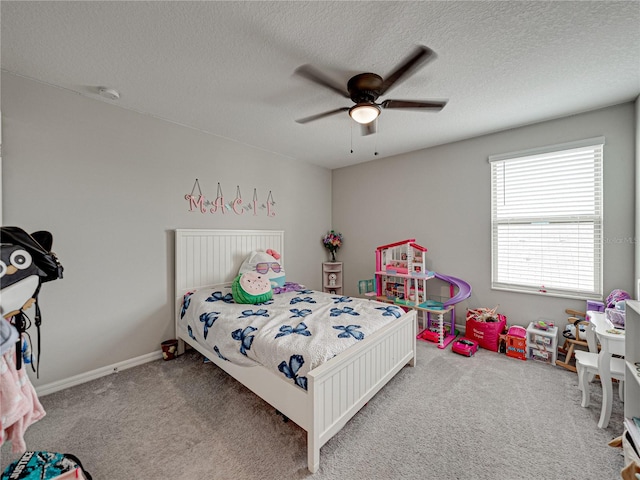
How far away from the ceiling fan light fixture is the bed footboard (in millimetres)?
1654

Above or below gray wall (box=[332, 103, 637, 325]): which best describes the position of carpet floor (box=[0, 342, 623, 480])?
below

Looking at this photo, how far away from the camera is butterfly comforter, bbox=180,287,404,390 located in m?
1.67

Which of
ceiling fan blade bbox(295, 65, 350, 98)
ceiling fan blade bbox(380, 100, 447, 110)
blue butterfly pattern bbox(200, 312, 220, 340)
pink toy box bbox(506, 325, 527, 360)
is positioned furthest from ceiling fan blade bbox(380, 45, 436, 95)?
pink toy box bbox(506, 325, 527, 360)

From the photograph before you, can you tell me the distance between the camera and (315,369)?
4.94 feet

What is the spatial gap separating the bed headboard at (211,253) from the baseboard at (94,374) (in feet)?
2.18

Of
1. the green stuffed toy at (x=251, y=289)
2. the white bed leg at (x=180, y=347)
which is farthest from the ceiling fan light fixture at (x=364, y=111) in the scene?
the white bed leg at (x=180, y=347)

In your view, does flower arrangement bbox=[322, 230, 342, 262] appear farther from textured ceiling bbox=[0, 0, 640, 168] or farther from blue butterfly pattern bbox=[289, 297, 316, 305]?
textured ceiling bbox=[0, 0, 640, 168]

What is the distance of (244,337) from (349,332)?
2.57ft

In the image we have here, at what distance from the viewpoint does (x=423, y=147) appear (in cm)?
364

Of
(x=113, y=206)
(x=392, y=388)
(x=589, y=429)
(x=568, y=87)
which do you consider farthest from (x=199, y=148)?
(x=589, y=429)

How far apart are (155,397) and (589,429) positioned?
124 inches

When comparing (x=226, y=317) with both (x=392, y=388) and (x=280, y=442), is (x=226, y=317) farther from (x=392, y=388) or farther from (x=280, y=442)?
(x=392, y=388)

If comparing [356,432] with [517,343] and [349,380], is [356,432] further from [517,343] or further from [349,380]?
[517,343]

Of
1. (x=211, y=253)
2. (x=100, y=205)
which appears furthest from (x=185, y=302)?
(x=100, y=205)
